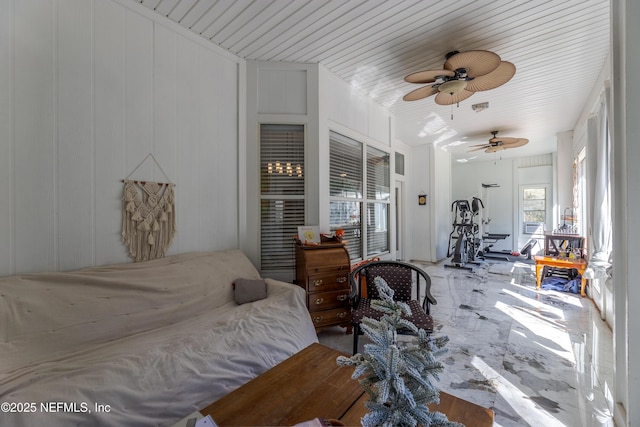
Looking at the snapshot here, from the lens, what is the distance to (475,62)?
2.24m

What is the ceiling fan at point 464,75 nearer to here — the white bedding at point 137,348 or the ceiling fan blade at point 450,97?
the ceiling fan blade at point 450,97

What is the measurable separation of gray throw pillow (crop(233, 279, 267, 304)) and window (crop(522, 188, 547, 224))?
29.0 ft

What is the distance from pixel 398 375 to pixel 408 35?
9.76 feet

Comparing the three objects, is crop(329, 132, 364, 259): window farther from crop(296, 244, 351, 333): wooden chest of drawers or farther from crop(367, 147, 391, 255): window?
crop(296, 244, 351, 333): wooden chest of drawers

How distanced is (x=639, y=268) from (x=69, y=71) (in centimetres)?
392

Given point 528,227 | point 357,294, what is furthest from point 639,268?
point 528,227

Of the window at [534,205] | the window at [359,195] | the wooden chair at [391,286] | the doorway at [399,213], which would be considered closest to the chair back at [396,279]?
the wooden chair at [391,286]

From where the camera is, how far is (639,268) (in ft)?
4.73

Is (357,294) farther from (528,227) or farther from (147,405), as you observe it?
(528,227)

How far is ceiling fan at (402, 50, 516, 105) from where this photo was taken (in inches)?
86.5

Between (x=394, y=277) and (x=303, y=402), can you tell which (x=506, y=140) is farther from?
(x=303, y=402)

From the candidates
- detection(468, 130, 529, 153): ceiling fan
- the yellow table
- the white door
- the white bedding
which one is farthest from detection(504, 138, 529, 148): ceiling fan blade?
the white bedding

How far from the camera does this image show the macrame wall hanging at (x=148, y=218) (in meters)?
2.17

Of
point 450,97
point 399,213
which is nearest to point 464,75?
point 450,97
